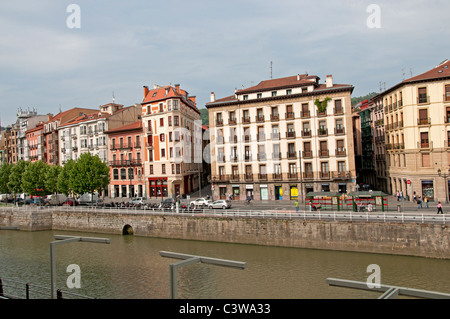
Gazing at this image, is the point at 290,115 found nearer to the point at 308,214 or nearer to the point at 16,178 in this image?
the point at 308,214

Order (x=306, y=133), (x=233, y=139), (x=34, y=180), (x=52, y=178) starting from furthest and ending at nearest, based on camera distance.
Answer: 1. (x=34, y=180)
2. (x=52, y=178)
3. (x=233, y=139)
4. (x=306, y=133)

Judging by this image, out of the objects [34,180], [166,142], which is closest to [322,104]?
[166,142]

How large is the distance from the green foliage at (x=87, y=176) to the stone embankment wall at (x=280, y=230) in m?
6.70

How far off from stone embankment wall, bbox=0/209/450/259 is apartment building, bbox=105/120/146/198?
61.2ft

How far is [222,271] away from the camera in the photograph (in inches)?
1067

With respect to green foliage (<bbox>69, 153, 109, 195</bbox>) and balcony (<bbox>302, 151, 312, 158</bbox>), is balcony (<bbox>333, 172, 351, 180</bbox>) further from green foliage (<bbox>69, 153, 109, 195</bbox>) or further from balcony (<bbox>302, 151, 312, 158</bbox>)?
green foliage (<bbox>69, 153, 109, 195</bbox>)

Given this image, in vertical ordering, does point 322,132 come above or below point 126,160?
above

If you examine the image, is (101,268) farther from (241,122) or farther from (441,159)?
(441,159)

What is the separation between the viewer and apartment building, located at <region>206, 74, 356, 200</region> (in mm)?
51062

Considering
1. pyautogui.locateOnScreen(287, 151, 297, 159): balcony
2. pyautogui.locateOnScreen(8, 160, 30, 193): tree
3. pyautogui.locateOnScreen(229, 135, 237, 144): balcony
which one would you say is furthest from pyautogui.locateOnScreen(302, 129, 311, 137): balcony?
pyautogui.locateOnScreen(8, 160, 30, 193): tree

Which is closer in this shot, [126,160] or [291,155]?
[291,155]

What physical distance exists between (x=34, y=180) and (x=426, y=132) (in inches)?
2478

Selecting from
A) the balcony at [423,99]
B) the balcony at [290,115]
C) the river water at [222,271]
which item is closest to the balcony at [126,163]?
the balcony at [290,115]

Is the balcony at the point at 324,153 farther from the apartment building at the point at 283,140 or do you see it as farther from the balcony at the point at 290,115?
the balcony at the point at 290,115
